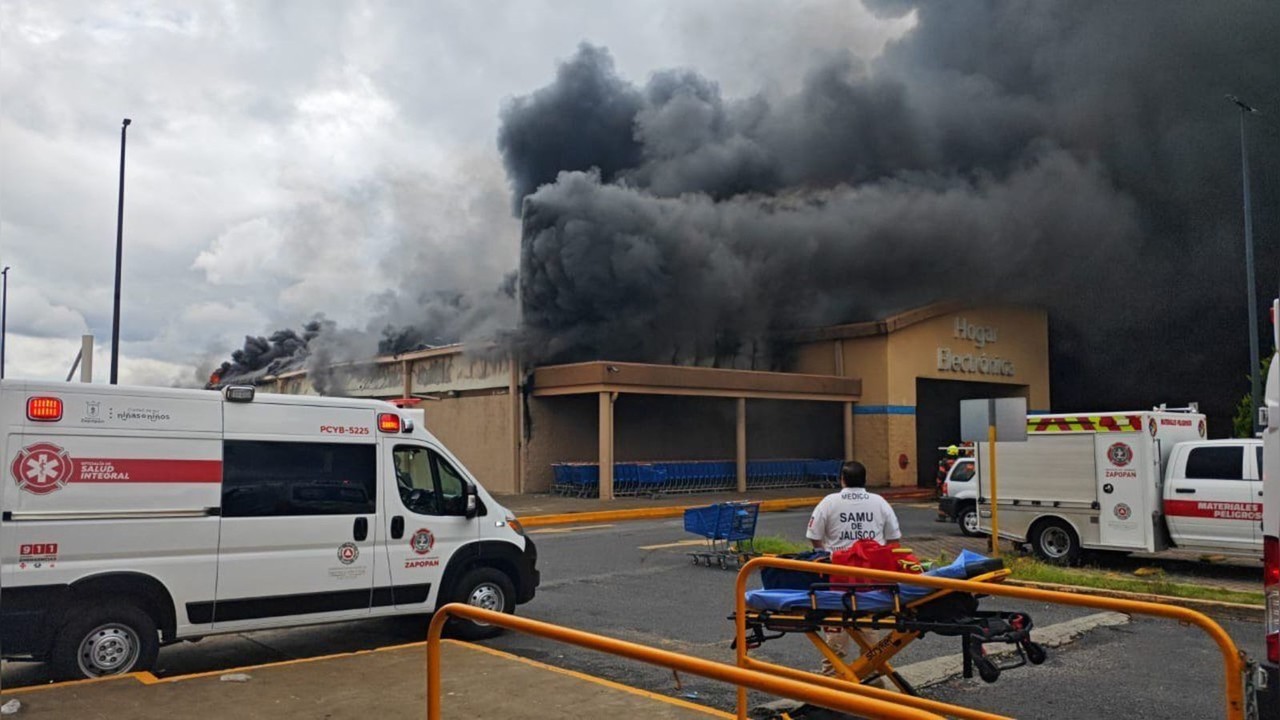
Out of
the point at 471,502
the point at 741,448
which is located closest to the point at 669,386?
the point at 741,448

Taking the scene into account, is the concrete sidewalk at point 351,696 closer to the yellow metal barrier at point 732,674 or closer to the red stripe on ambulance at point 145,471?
the red stripe on ambulance at point 145,471

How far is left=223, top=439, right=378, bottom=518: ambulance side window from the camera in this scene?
694 cm

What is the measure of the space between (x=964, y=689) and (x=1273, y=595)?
7.93 ft

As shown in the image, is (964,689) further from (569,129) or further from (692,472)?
(569,129)

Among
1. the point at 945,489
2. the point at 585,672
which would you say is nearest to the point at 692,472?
the point at 945,489

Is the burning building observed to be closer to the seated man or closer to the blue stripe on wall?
the blue stripe on wall

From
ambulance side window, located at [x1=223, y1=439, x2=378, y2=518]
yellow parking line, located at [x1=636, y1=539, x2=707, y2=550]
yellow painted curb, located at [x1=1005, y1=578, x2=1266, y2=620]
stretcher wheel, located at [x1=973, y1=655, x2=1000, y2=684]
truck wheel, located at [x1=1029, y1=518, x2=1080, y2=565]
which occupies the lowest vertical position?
yellow parking line, located at [x1=636, y1=539, x2=707, y2=550]

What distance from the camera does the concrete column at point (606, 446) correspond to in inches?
942

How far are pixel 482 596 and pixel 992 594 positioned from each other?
15.3ft

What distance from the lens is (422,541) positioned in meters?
7.69

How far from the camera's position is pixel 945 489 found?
17.2 meters

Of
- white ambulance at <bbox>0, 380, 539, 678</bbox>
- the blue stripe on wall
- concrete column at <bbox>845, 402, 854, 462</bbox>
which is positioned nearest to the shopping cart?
white ambulance at <bbox>0, 380, 539, 678</bbox>

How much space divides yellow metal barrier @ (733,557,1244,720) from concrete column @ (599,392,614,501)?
18599mm

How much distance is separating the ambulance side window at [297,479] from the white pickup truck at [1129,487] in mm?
8856
